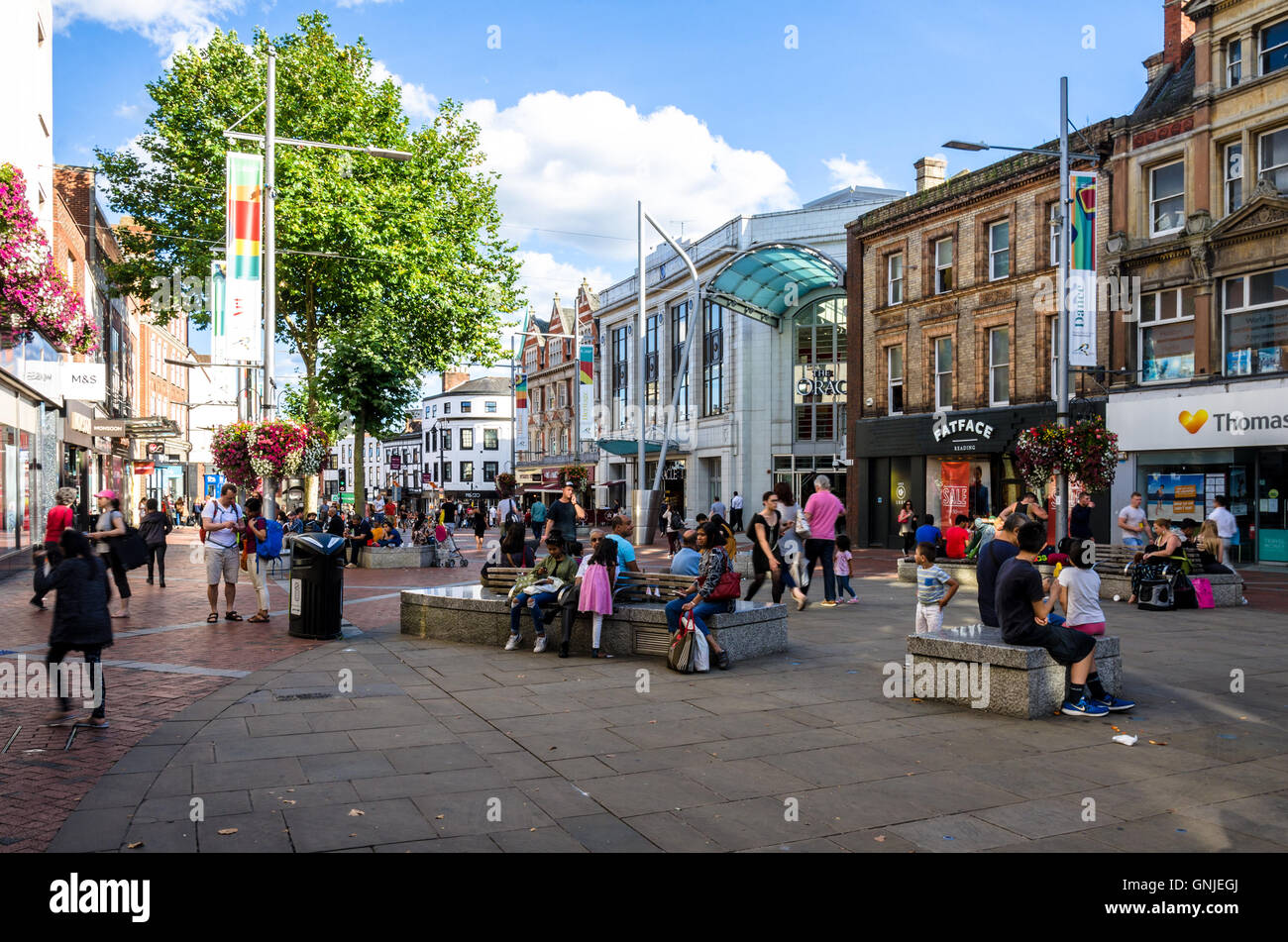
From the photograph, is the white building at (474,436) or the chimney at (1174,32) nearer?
the chimney at (1174,32)

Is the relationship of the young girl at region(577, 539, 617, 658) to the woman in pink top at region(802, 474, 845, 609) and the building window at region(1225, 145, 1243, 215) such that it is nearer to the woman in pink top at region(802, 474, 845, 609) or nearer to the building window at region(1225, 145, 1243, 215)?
the woman in pink top at region(802, 474, 845, 609)

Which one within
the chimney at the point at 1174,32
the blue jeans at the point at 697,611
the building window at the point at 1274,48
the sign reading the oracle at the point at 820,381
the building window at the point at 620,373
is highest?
the chimney at the point at 1174,32

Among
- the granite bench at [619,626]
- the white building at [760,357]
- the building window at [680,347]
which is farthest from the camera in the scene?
the building window at [680,347]

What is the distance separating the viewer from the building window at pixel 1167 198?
23.2m

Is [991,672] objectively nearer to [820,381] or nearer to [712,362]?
[820,381]

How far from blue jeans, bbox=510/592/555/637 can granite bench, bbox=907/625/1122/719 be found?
151 inches

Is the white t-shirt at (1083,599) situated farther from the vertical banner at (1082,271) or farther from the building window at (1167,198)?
the building window at (1167,198)

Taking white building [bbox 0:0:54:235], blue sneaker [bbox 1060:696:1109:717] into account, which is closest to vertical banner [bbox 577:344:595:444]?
white building [bbox 0:0:54:235]

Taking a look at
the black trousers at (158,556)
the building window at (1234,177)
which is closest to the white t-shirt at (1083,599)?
the black trousers at (158,556)

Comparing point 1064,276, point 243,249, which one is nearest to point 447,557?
point 243,249

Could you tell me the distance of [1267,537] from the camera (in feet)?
69.5

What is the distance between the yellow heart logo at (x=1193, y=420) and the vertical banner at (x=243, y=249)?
1969 centimetres

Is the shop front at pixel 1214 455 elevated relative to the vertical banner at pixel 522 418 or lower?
lower
